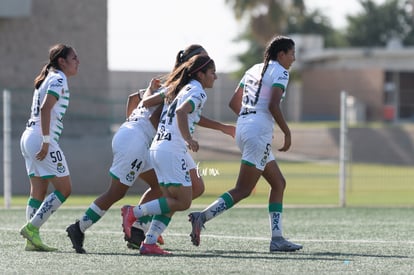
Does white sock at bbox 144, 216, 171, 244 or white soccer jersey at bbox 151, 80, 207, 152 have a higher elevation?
white soccer jersey at bbox 151, 80, 207, 152

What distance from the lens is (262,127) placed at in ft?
37.3

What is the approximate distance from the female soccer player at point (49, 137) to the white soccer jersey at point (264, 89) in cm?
176

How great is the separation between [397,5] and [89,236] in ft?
274

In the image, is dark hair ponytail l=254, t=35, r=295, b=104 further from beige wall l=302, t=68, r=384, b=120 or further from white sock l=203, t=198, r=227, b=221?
beige wall l=302, t=68, r=384, b=120

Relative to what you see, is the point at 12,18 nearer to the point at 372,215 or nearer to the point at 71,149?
the point at 71,149

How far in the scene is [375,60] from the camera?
6016 cm

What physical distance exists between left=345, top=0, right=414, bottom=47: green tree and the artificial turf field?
7789 centimetres

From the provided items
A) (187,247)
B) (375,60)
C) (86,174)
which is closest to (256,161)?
(187,247)

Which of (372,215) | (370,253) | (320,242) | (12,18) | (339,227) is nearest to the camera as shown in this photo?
(370,253)

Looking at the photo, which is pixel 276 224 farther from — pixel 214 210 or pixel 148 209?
pixel 148 209

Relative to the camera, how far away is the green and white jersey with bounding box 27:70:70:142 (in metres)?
11.2

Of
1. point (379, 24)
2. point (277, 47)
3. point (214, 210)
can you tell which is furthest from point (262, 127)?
point (379, 24)

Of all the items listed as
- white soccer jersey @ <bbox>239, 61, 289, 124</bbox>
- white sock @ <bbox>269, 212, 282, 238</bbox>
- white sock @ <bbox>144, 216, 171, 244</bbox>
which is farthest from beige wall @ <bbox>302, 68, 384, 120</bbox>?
white sock @ <bbox>144, 216, 171, 244</bbox>

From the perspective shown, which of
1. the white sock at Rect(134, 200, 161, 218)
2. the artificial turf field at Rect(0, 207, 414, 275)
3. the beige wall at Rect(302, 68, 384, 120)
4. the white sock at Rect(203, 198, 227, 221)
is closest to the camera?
the artificial turf field at Rect(0, 207, 414, 275)
